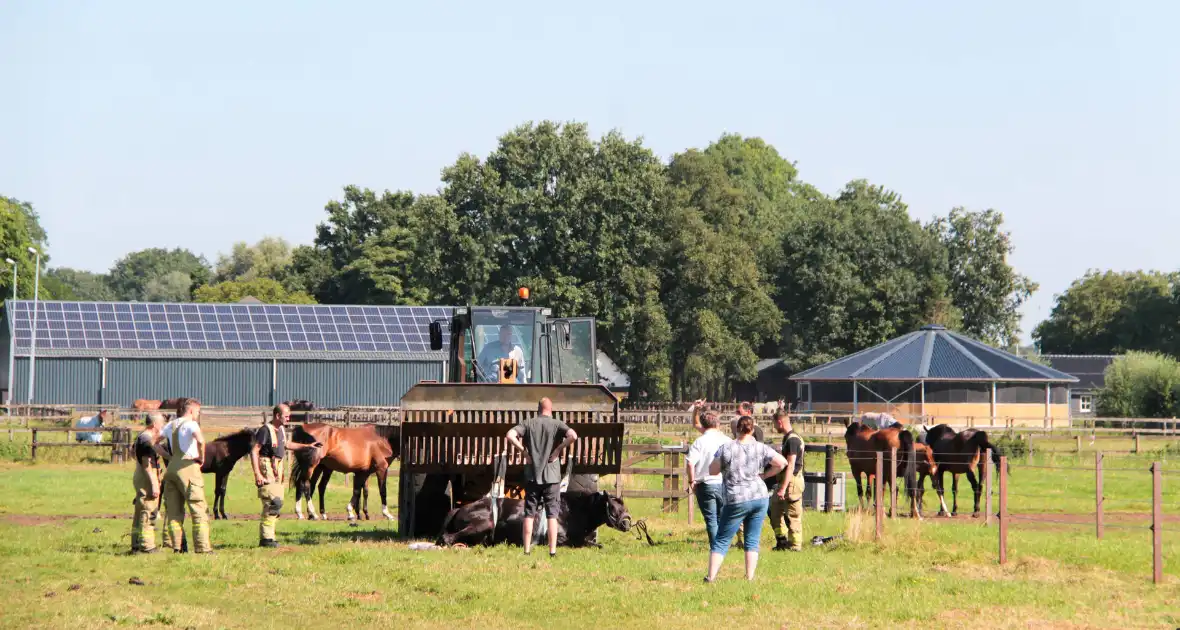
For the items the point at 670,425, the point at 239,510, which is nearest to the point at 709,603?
the point at 239,510

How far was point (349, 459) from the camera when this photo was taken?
2228 cm

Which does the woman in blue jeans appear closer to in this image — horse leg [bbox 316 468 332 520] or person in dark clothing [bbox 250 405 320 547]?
person in dark clothing [bbox 250 405 320 547]

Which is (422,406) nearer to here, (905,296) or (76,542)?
(76,542)

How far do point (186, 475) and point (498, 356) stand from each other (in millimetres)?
5237

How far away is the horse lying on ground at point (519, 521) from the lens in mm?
16703

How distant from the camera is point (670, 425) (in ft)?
169

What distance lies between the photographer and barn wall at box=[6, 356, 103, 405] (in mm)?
57000

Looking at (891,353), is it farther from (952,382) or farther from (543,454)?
(543,454)

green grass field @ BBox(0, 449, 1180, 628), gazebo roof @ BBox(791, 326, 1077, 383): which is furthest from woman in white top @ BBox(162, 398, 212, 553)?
gazebo roof @ BBox(791, 326, 1077, 383)

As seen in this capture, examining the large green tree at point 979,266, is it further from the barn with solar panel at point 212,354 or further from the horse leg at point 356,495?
the horse leg at point 356,495

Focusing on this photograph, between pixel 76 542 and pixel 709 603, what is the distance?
8774 millimetres

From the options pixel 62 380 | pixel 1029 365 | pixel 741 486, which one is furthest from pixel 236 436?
pixel 1029 365

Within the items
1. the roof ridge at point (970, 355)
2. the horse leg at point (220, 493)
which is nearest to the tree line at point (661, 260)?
the roof ridge at point (970, 355)

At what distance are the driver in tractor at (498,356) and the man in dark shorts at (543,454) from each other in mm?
3535
